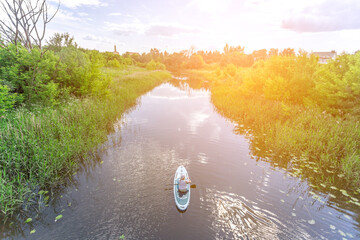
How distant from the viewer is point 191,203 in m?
7.48

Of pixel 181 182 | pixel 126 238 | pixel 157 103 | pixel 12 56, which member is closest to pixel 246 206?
pixel 181 182

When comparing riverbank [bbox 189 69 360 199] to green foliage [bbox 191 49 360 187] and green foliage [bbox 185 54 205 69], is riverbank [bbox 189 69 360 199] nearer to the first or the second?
green foliage [bbox 191 49 360 187]

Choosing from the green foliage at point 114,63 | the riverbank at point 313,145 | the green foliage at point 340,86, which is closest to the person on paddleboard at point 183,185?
the riverbank at point 313,145

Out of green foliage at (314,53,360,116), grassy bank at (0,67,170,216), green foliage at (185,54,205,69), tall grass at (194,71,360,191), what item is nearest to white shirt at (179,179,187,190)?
grassy bank at (0,67,170,216)

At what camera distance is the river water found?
6.18 meters

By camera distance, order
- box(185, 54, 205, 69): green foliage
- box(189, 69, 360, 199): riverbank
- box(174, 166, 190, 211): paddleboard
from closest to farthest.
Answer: box(174, 166, 190, 211): paddleboard < box(189, 69, 360, 199): riverbank < box(185, 54, 205, 69): green foliage

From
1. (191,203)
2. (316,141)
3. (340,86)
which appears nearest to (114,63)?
(340,86)

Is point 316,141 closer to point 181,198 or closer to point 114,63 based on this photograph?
point 181,198

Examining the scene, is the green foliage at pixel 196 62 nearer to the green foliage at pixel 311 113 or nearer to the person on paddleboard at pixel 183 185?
the green foliage at pixel 311 113

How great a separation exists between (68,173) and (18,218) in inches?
107

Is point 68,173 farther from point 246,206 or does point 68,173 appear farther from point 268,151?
point 268,151

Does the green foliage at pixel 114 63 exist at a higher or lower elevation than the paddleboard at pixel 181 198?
higher

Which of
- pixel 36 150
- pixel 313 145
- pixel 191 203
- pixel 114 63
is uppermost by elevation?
pixel 114 63

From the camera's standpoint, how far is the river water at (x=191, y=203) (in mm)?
6184
